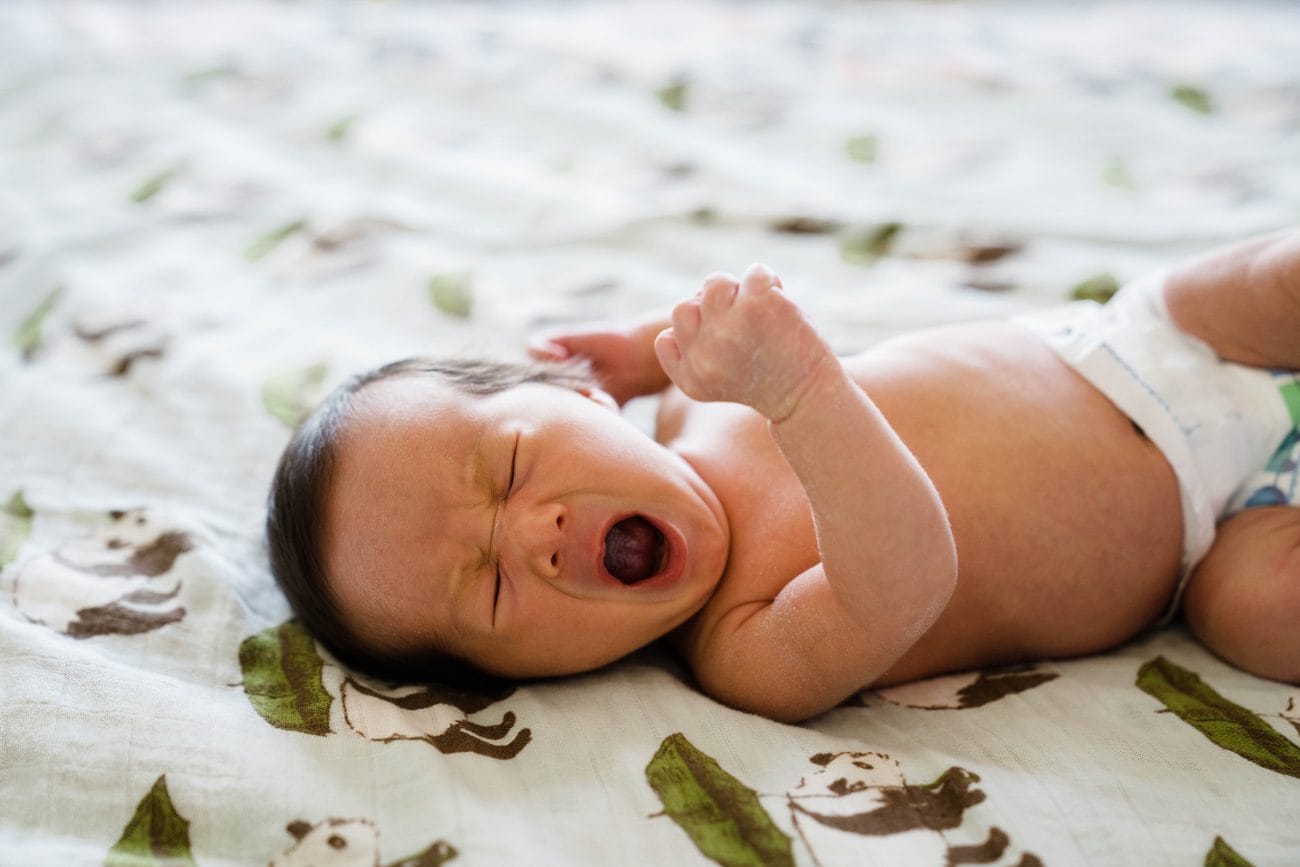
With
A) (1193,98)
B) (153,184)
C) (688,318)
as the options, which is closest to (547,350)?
(688,318)

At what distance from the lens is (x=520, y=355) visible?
1232mm

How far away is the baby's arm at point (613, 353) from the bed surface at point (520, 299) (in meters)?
0.09

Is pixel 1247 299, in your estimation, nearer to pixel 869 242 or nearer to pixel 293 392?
pixel 869 242

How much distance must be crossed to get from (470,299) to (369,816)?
784mm

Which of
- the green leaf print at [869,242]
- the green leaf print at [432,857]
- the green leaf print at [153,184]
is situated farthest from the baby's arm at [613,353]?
the green leaf print at [153,184]

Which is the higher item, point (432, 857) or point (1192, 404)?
point (1192, 404)

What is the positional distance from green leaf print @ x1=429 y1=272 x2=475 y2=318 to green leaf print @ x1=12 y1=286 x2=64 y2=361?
1.48 feet

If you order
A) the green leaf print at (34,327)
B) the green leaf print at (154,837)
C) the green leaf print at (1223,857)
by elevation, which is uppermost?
the green leaf print at (1223,857)

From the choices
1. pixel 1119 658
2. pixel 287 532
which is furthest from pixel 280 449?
pixel 1119 658

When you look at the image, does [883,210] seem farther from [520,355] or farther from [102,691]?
[102,691]

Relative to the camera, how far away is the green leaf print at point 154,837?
0.66 metres

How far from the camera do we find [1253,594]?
0.91 metres

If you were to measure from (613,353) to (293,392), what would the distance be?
1.13 ft

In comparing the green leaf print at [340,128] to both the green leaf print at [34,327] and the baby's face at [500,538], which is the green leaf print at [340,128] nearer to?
the green leaf print at [34,327]
